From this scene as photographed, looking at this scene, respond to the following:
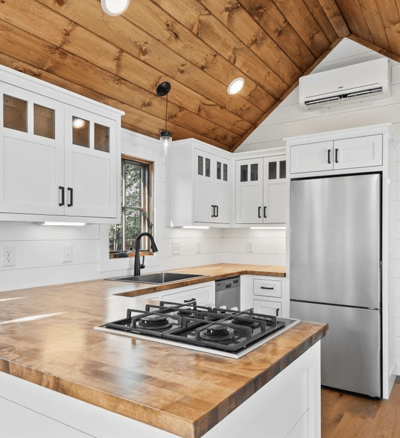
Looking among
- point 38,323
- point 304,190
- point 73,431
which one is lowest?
point 73,431

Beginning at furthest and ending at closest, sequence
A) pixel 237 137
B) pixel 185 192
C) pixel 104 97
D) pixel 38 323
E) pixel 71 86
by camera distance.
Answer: pixel 237 137, pixel 185 192, pixel 104 97, pixel 71 86, pixel 38 323

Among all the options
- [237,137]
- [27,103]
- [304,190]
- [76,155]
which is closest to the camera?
[27,103]

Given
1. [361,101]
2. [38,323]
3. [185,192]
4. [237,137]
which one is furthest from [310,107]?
[38,323]

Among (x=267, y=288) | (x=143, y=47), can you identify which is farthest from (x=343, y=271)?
(x=143, y=47)

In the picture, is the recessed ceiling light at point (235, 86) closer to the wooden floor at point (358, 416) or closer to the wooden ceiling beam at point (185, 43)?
the wooden ceiling beam at point (185, 43)

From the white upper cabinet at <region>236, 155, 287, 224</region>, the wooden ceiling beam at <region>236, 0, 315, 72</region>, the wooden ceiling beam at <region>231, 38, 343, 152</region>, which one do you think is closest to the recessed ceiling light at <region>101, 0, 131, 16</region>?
the wooden ceiling beam at <region>236, 0, 315, 72</region>

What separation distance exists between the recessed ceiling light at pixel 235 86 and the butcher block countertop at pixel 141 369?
2.47 meters

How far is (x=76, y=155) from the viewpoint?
7.98ft

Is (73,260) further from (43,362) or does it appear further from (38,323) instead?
(43,362)

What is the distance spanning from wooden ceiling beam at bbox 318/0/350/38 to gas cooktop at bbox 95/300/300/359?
2.79 m

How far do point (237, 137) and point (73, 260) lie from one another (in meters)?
2.36

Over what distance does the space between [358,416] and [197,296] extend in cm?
141

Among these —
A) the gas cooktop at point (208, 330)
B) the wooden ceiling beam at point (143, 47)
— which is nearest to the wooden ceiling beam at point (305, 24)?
the wooden ceiling beam at point (143, 47)

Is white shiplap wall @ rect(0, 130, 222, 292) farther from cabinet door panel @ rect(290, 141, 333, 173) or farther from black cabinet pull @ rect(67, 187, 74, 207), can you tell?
cabinet door panel @ rect(290, 141, 333, 173)
